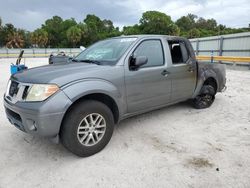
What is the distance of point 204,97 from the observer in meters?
5.10

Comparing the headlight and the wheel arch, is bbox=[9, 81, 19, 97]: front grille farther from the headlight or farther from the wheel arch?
the wheel arch

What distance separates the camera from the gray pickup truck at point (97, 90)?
2.60 metres

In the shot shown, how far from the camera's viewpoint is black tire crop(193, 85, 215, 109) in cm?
498

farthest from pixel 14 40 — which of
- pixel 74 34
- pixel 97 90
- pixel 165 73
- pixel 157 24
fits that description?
pixel 97 90

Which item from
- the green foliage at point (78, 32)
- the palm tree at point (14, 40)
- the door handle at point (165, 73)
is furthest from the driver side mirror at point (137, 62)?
the palm tree at point (14, 40)

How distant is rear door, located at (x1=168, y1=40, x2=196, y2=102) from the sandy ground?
61 cm

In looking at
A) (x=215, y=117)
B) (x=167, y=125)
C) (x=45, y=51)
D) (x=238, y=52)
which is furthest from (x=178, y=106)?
(x=45, y=51)

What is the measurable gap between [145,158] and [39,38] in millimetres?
63079

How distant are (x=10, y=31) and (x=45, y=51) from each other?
25.3 metres

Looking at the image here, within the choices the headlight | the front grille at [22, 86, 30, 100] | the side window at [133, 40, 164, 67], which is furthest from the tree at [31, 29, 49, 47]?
the headlight

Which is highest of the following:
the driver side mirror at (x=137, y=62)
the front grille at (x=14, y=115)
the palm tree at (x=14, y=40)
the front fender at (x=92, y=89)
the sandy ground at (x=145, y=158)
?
the palm tree at (x=14, y=40)

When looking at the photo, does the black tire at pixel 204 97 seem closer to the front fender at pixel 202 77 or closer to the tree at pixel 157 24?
the front fender at pixel 202 77

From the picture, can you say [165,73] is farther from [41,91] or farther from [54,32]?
[54,32]

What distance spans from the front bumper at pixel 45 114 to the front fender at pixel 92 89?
0.09m
